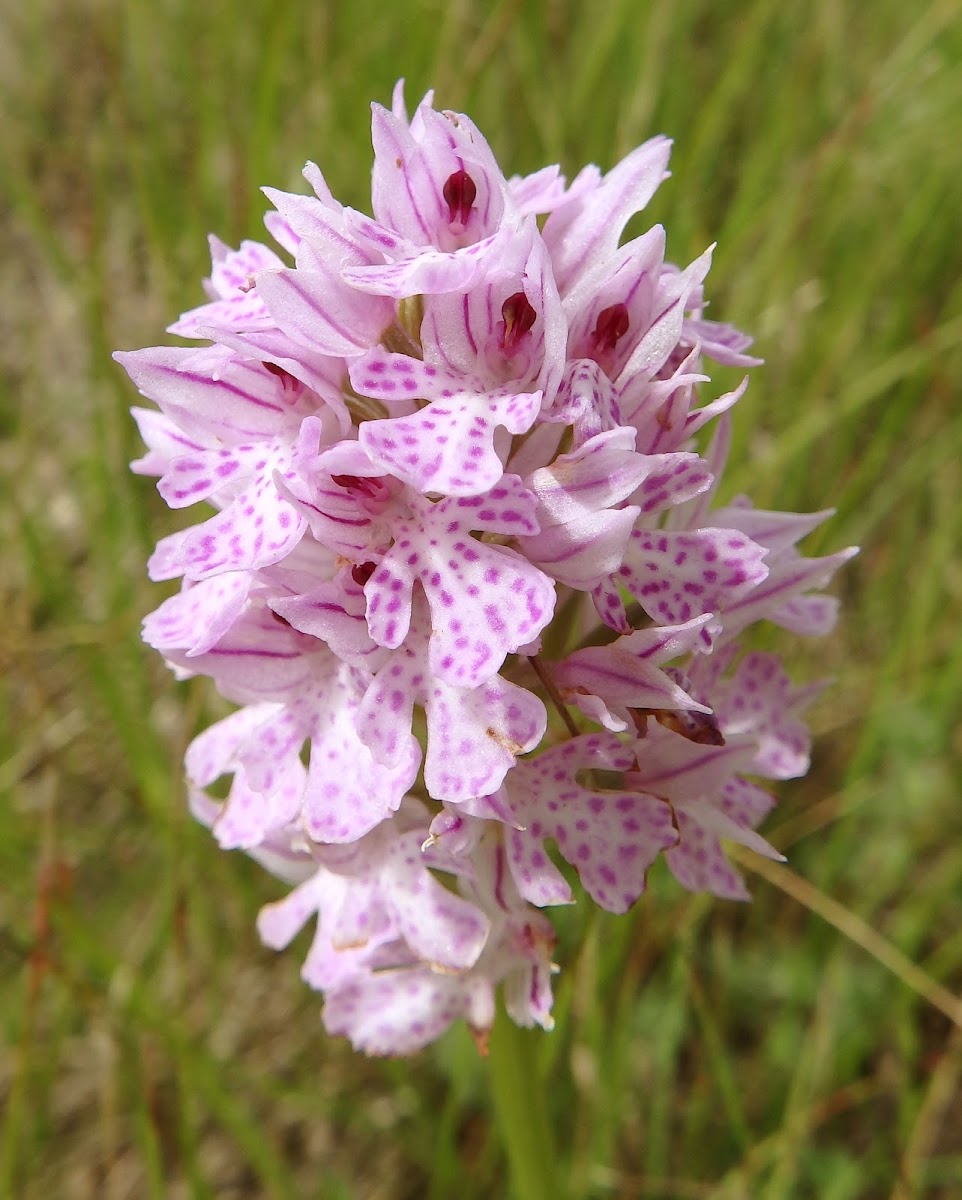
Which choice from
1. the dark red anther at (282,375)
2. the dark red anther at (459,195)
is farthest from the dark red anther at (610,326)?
the dark red anther at (282,375)

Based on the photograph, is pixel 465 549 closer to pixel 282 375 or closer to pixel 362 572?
pixel 362 572

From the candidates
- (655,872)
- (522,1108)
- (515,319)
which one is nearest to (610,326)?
(515,319)

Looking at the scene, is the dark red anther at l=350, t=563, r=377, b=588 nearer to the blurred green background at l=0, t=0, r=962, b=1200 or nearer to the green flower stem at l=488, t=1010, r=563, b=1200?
the green flower stem at l=488, t=1010, r=563, b=1200

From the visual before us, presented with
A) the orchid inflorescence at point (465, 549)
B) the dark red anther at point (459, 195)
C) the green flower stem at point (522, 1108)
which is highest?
the dark red anther at point (459, 195)

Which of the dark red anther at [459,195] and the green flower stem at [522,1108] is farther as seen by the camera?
the green flower stem at [522,1108]

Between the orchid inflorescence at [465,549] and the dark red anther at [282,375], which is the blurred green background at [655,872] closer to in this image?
the orchid inflorescence at [465,549]

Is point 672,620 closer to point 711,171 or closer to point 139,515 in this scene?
point 139,515

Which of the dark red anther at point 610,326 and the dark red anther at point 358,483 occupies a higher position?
the dark red anther at point 610,326

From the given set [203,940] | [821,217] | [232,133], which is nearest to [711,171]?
[821,217]

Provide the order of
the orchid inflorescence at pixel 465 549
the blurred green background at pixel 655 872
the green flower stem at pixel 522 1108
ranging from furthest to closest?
the blurred green background at pixel 655 872 < the green flower stem at pixel 522 1108 < the orchid inflorescence at pixel 465 549
